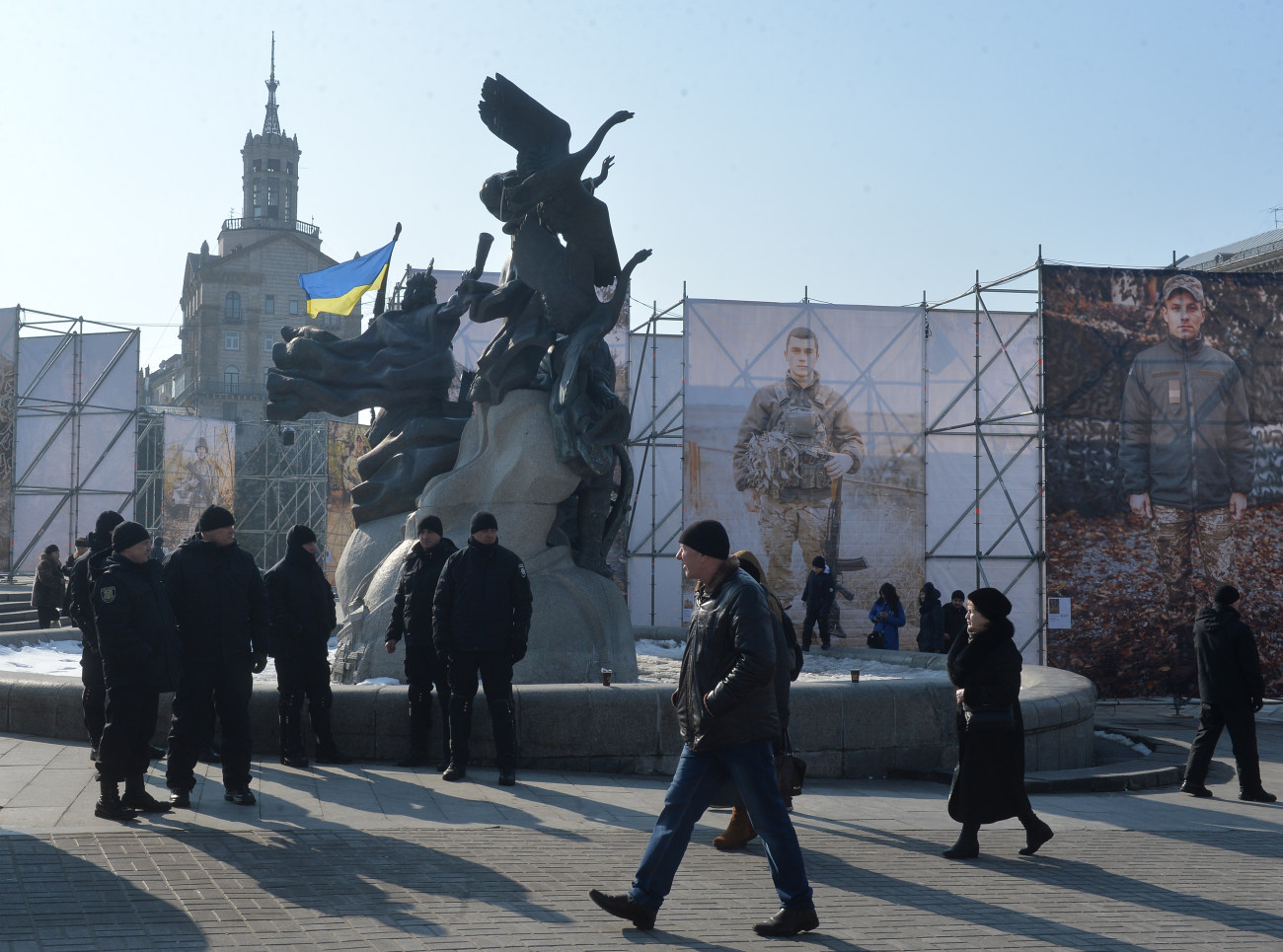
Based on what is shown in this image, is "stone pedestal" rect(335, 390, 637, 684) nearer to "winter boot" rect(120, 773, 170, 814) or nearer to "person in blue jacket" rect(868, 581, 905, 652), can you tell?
"winter boot" rect(120, 773, 170, 814)

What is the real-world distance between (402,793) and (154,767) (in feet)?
5.57

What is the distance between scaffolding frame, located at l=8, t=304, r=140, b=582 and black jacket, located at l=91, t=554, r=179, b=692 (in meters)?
24.1

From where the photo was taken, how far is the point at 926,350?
23.0 metres

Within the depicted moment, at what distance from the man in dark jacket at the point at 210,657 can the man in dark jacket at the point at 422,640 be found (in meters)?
1.33

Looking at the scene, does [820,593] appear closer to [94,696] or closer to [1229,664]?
[1229,664]

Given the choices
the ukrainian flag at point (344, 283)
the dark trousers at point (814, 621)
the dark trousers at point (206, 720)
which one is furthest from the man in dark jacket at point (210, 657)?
the ukrainian flag at point (344, 283)

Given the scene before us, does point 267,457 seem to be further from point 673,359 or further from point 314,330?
point 314,330

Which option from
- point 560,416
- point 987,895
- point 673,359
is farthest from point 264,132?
point 987,895

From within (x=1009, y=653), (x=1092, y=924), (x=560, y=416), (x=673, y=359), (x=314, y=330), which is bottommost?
(x=1092, y=924)

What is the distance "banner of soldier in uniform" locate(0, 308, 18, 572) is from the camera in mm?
28672

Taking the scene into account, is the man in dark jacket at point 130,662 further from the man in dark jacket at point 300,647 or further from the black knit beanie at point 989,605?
the black knit beanie at point 989,605

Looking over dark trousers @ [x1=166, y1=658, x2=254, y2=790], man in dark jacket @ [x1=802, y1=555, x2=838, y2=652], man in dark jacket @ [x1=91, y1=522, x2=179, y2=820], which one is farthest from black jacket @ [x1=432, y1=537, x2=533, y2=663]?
man in dark jacket @ [x1=802, y1=555, x2=838, y2=652]

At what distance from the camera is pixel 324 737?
25.7ft

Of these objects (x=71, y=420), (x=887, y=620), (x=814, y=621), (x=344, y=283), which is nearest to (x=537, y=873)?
(x=814, y=621)
